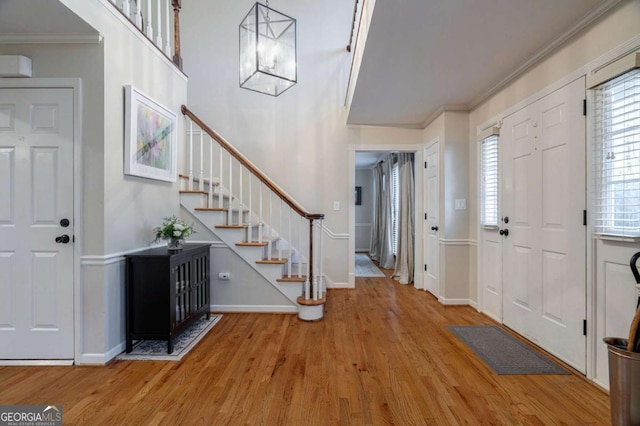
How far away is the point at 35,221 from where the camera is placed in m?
2.31

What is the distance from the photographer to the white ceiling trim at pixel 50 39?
2.27 meters

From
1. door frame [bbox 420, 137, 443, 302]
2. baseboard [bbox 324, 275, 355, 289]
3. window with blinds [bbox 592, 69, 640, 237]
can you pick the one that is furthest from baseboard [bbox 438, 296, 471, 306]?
window with blinds [bbox 592, 69, 640, 237]

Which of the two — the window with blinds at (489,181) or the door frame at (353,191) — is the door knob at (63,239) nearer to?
the door frame at (353,191)

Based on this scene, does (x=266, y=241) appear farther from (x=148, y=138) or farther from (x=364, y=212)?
(x=364, y=212)

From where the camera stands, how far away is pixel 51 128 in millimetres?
2314

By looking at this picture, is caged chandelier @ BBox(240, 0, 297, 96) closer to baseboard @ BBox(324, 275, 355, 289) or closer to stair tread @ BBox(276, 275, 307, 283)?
stair tread @ BBox(276, 275, 307, 283)

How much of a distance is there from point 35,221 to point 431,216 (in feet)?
13.6

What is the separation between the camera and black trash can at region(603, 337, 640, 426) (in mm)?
1470

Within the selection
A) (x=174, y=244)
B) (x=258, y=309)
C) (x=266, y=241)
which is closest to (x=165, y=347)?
(x=174, y=244)

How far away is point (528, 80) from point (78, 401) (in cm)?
410

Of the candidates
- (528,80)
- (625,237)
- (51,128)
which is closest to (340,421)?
(625,237)

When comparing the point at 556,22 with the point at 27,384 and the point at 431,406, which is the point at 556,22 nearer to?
the point at 431,406

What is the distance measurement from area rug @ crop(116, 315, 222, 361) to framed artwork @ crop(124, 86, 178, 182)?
4.77 ft
